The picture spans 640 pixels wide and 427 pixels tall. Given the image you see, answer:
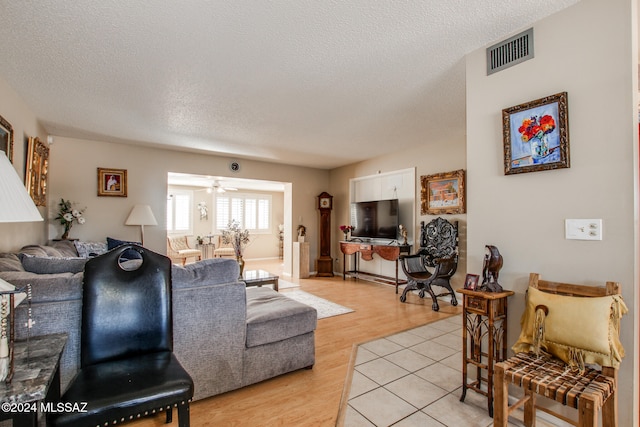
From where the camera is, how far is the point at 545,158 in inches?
71.4

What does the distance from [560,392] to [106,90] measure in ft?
13.0

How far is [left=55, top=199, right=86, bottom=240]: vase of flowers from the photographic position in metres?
4.28

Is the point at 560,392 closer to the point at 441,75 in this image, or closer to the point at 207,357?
the point at 207,357

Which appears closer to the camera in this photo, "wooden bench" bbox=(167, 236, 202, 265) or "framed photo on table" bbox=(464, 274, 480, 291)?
"framed photo on table" bbox=(464, 274, 480, 291)

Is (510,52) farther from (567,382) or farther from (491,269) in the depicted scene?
(567,382)

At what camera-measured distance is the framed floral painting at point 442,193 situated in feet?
14.7

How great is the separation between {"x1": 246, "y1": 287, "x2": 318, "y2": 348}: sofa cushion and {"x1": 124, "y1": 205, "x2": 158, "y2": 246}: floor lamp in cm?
305

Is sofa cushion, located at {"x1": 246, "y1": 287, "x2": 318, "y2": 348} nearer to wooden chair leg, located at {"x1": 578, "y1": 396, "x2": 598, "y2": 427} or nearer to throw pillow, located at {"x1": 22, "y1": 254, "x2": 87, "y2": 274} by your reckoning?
throw pillow, located at {"x1": 22, "y1": 254, "x2": 87, "y2": 274}

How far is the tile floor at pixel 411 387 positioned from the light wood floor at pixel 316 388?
0.48 feet

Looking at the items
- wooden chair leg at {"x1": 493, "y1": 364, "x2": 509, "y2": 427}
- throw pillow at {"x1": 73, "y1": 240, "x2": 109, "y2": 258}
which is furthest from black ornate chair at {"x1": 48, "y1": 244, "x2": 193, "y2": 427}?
throw pillow at {"x1": 73, "y1": 240, "x2": 109, "y2": 258}

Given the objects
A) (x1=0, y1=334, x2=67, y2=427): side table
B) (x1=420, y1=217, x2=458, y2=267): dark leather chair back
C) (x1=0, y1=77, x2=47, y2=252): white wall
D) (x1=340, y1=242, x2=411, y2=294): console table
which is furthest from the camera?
(x1=340, y1=242, x2=411, y2=294): console table

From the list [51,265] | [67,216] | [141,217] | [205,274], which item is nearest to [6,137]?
[51,265]

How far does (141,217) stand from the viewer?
4.70 metres

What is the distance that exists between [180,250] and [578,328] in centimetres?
766
